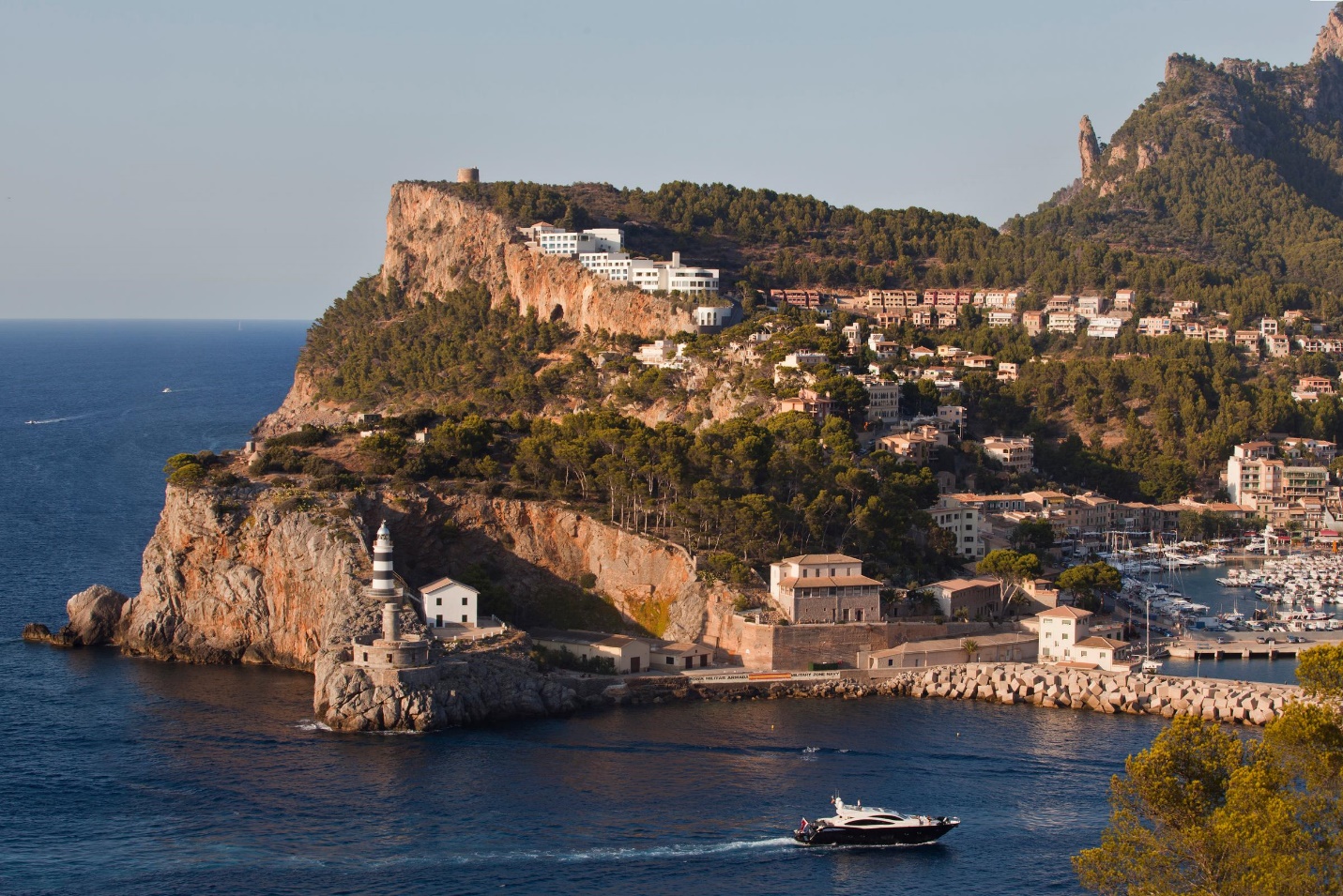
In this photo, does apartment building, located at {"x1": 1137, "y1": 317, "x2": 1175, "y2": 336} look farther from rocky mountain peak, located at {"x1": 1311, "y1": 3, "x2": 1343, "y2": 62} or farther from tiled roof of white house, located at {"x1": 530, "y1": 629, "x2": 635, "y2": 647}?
rocky mountain peak, located at {"x1": 1311, "y1": 3, "x2": 1343, "y2": 62}

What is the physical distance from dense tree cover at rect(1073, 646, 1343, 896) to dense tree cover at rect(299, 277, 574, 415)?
174ft

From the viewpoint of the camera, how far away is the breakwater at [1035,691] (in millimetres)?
40844

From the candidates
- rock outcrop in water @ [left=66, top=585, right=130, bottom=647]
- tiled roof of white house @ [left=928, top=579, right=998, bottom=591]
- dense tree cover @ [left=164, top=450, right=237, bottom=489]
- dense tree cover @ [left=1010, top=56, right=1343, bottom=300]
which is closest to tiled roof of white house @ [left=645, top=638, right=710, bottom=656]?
tiled roof of white house @ [left=928, top=579, right=998, bottom=591]

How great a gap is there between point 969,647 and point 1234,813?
24.8 meters

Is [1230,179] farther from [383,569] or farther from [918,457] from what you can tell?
[383,569]

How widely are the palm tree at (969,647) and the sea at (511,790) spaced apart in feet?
10.8

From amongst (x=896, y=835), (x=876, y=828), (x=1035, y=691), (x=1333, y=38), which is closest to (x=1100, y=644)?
(x=1035, y=691)

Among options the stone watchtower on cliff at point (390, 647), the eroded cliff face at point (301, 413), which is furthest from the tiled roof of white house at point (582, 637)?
the eroded cliff face at point (301, 413)

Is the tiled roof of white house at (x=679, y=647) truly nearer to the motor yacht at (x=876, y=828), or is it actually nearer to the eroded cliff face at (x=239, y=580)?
the eroded cliff face at (x=239, y=580)

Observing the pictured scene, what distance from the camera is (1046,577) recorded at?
5475 centimetres

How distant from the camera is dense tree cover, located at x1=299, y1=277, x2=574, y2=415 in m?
74.9

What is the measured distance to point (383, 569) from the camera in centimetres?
4141

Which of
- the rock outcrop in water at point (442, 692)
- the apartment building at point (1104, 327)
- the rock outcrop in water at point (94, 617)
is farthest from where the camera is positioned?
the apartment building at point (1104, 327)

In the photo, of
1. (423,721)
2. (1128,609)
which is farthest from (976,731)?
(1128,609)
